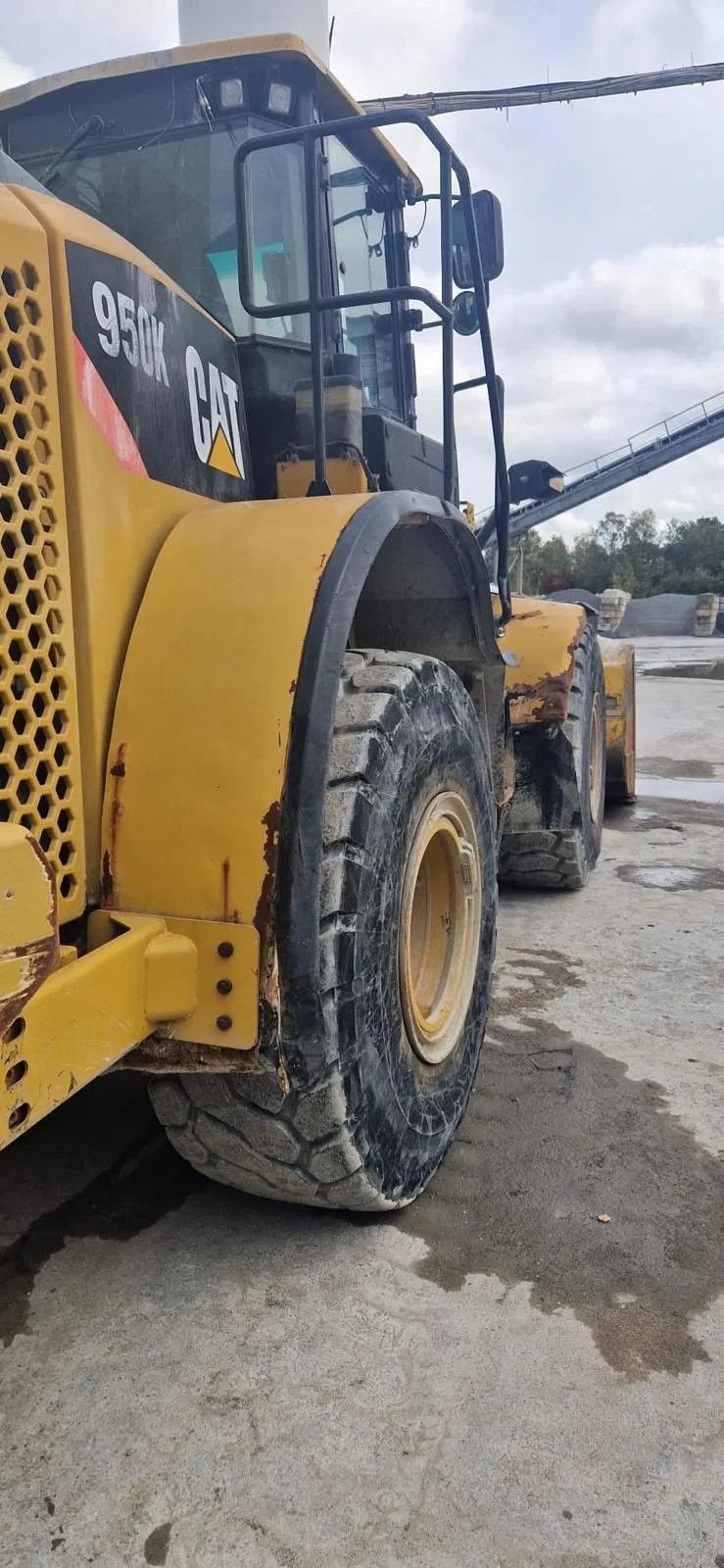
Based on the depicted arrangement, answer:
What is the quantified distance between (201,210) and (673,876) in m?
3.75

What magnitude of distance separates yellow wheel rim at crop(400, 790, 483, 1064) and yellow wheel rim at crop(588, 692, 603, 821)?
2498mm

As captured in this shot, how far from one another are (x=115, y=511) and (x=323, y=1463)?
5.27 feet

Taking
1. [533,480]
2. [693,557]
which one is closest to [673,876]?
[533,480]

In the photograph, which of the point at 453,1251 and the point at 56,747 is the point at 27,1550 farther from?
the point at 56,747

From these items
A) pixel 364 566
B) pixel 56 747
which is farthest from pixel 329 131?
pixel 56 747

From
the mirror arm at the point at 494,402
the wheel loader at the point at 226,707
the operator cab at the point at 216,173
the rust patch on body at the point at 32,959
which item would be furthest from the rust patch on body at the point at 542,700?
the rust patch on body at the point at 32,959

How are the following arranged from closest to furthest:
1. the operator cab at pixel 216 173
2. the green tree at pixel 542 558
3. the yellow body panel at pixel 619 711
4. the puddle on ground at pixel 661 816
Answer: the operator cab at pixel 216 173 < the yellow body panel at pixel 619 711 < the puddle on ground at pixel 661 816 < the green tree at pixel 542 558

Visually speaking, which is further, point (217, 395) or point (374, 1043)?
point (217, 395)

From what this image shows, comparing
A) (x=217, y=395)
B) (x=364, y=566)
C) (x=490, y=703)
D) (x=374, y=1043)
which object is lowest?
(x=374, y=1043)

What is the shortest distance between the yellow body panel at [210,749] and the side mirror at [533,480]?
238cm

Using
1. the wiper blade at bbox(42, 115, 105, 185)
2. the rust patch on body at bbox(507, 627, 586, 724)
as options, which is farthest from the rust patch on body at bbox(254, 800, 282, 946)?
the rust patch on body at bbox(507, 627, 586, 724)

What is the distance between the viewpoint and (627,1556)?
1521 mm

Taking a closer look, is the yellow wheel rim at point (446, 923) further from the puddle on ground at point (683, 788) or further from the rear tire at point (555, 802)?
the puddle on ground at point (683, 788)

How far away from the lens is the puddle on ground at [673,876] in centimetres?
517
